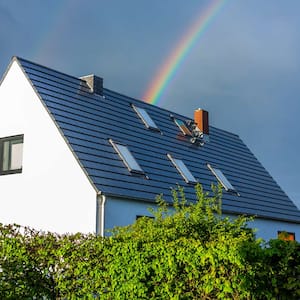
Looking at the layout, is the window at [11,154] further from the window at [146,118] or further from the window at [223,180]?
the window at [223,180]

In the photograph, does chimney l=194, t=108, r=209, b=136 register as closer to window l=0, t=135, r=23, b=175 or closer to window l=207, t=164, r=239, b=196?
window l=207, t=164, r=239, b=196

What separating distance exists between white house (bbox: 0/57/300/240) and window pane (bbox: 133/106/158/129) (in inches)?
2.3

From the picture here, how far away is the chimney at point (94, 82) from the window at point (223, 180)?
554cm

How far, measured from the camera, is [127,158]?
16.9 meters

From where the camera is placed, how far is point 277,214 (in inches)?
898

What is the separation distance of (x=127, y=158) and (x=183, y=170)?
3186 millimetres

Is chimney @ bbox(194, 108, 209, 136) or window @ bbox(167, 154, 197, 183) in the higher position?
chimney @ bbox(194, 108, 209, 136)

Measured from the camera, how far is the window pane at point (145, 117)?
822 inches

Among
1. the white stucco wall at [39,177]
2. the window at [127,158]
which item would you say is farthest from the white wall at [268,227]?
the white stucco wall at [39,177]

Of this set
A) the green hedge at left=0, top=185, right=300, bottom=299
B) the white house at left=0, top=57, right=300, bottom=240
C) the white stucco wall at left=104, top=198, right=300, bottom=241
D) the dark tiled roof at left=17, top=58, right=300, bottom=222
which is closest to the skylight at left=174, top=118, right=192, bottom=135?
the dark tiled roof at left=17, top=58, right=300, bottom=222

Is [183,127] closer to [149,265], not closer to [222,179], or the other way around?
[222,179]

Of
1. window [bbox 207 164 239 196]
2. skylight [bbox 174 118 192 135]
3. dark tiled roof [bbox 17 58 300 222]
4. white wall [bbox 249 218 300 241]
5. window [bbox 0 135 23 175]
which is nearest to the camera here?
dark tiled roof [bbox 17 58 300 222]

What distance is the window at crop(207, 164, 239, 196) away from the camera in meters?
21.3

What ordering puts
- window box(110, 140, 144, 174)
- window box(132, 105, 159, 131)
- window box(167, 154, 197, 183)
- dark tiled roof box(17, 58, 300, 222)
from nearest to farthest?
dark tiled roof box(17, 58, 300, 222) → window box(110, 140, 144, 174) → window box(167, 154, 197, 183) → window box(132, 105, 159, 131)
